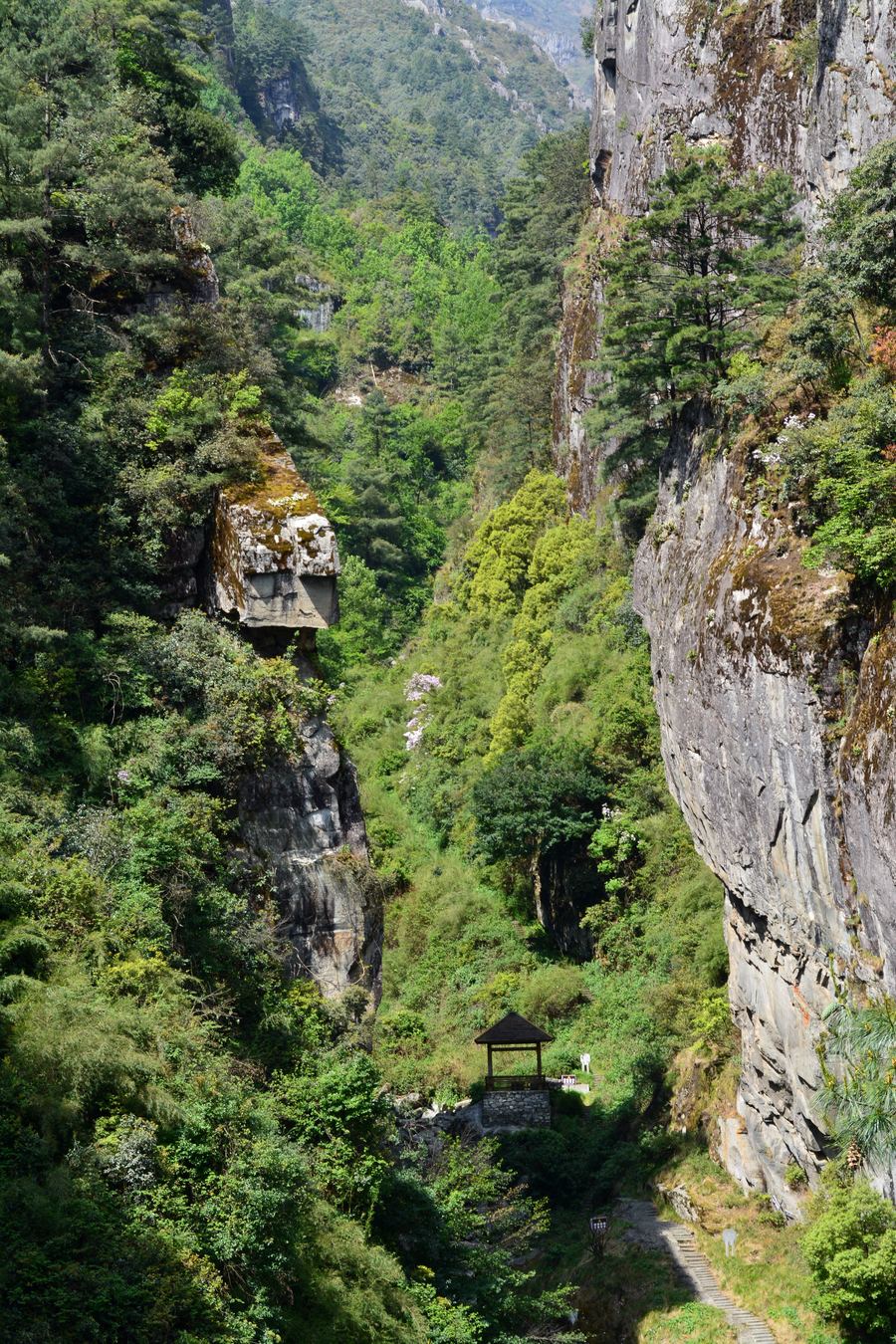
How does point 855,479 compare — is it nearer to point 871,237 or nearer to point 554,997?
point 871,237

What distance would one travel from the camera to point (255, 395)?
22.3m

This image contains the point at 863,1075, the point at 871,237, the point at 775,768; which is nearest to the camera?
the point at 863,1075

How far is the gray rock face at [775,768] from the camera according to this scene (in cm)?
1973

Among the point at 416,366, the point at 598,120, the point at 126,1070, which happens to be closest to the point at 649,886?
the point at 126,1070

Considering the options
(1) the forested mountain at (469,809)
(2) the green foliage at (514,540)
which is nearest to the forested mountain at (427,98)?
(2) the green foliage at (514,540)

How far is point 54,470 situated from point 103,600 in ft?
6.69

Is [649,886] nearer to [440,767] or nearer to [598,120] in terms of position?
[440,767]

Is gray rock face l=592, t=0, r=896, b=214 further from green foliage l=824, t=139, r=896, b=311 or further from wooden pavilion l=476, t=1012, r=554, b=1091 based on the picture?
wooden pavilion l=476, t=1012, r=554, b=1091

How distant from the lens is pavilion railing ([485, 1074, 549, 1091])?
31.9m

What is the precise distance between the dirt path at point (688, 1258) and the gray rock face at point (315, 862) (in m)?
8.72

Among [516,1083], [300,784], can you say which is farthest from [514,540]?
[300,784]

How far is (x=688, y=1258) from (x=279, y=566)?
14.5 metres

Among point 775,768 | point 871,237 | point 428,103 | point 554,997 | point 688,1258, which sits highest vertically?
point 428,103

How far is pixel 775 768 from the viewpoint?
71.4 feet
